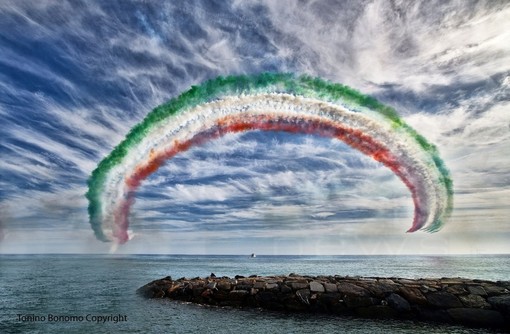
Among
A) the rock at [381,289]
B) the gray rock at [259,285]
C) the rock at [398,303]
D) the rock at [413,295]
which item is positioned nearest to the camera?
the rock at [398,303]

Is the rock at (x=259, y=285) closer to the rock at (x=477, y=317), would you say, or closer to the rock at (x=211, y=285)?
the rock at (x=211, y=285)

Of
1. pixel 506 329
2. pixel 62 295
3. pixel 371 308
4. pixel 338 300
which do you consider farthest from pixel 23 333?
pixel 506 329

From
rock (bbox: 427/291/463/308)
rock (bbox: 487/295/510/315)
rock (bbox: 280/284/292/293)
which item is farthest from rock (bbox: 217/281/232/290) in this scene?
rock (bbox: 487/295/510/315)

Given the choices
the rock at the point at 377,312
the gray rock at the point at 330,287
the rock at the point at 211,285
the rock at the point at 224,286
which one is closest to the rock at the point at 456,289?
the rock at the point at 377,312

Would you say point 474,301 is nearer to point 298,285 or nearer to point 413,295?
point 413,295

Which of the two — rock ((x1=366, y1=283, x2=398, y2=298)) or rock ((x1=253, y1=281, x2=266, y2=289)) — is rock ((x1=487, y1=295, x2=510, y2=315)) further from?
rock ((x1=253, y1=281, x2=266, y2=289))

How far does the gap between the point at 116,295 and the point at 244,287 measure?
15.5 m

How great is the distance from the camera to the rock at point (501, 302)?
19.7 metres

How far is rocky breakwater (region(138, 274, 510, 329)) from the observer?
2017 centimetres

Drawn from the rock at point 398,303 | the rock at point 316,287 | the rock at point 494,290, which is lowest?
the rock at point 398,303

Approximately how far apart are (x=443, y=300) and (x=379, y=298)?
4060 millimetres

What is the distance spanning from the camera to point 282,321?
802 inches

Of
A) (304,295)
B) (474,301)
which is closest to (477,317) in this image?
(474,301)

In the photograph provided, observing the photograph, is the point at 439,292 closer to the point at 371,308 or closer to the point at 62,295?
the point at 371,308
